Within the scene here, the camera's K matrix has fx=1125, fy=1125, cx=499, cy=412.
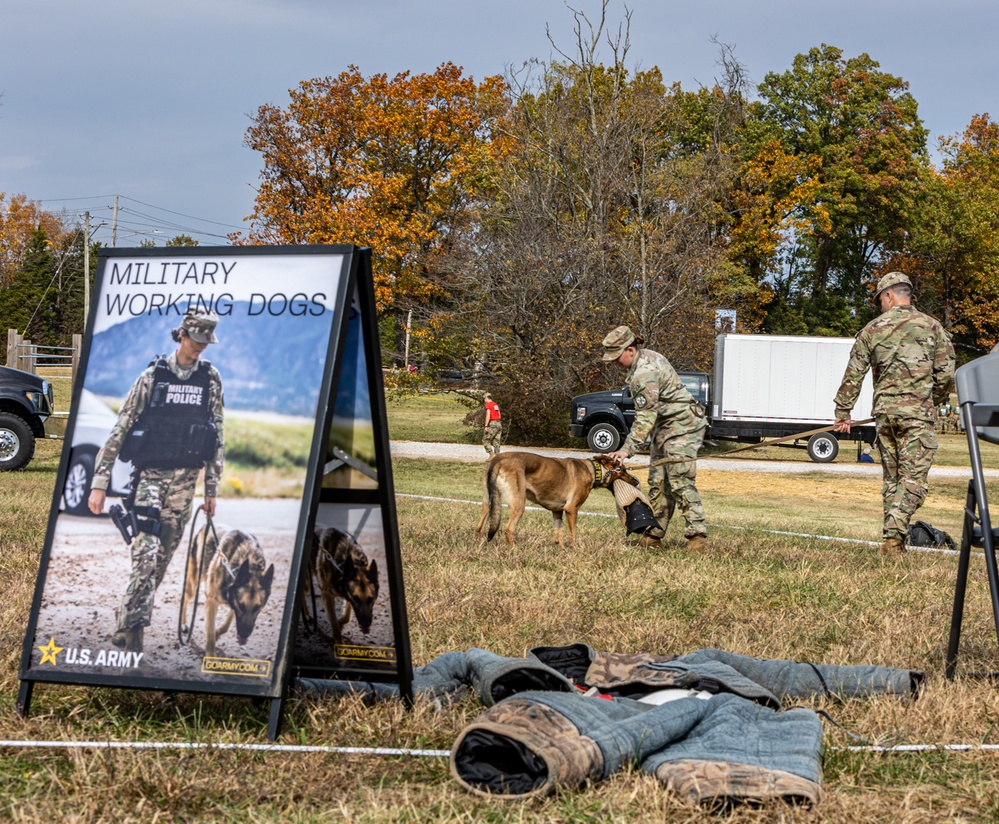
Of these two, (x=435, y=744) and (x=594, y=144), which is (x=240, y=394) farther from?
(x=594, y=144)

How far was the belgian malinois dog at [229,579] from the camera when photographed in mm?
3551

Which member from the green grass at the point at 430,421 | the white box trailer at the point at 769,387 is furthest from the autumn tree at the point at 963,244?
the green grass at the point at 430,421

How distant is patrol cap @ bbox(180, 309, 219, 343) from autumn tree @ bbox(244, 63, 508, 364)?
35.6 m

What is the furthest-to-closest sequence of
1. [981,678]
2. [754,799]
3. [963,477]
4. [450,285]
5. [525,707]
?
[450,285]
[963,477]
[981,678]
[525,707]
[754,799]

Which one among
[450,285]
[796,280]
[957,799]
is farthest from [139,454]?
[796,280]

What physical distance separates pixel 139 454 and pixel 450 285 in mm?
26615

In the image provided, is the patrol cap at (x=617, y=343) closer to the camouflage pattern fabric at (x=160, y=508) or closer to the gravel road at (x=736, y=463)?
the camouflage pattern fabric at (x=160, y=508)

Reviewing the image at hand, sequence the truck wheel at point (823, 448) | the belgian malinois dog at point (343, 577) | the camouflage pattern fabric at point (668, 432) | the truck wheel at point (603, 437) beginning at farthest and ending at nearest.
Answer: the truck wheel at point (823, 448)
the truck wheel at point (603, 437)
the camouflage pattern fabric at point (668, 432)
the belgian malinois dog at point (343, 577)

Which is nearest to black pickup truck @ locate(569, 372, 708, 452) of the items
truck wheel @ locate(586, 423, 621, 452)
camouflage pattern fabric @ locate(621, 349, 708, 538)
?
truck wheel @ locate(586, 423, 621, 452)

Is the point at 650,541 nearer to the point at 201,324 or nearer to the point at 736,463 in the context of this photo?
the point at 201,324

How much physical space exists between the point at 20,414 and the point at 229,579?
16.4 metres

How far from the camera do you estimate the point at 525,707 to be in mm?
3387

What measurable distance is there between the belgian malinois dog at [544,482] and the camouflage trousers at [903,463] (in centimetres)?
215

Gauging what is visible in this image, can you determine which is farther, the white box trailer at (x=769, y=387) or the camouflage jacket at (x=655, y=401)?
the white box trailer at (x=769, y=387)
